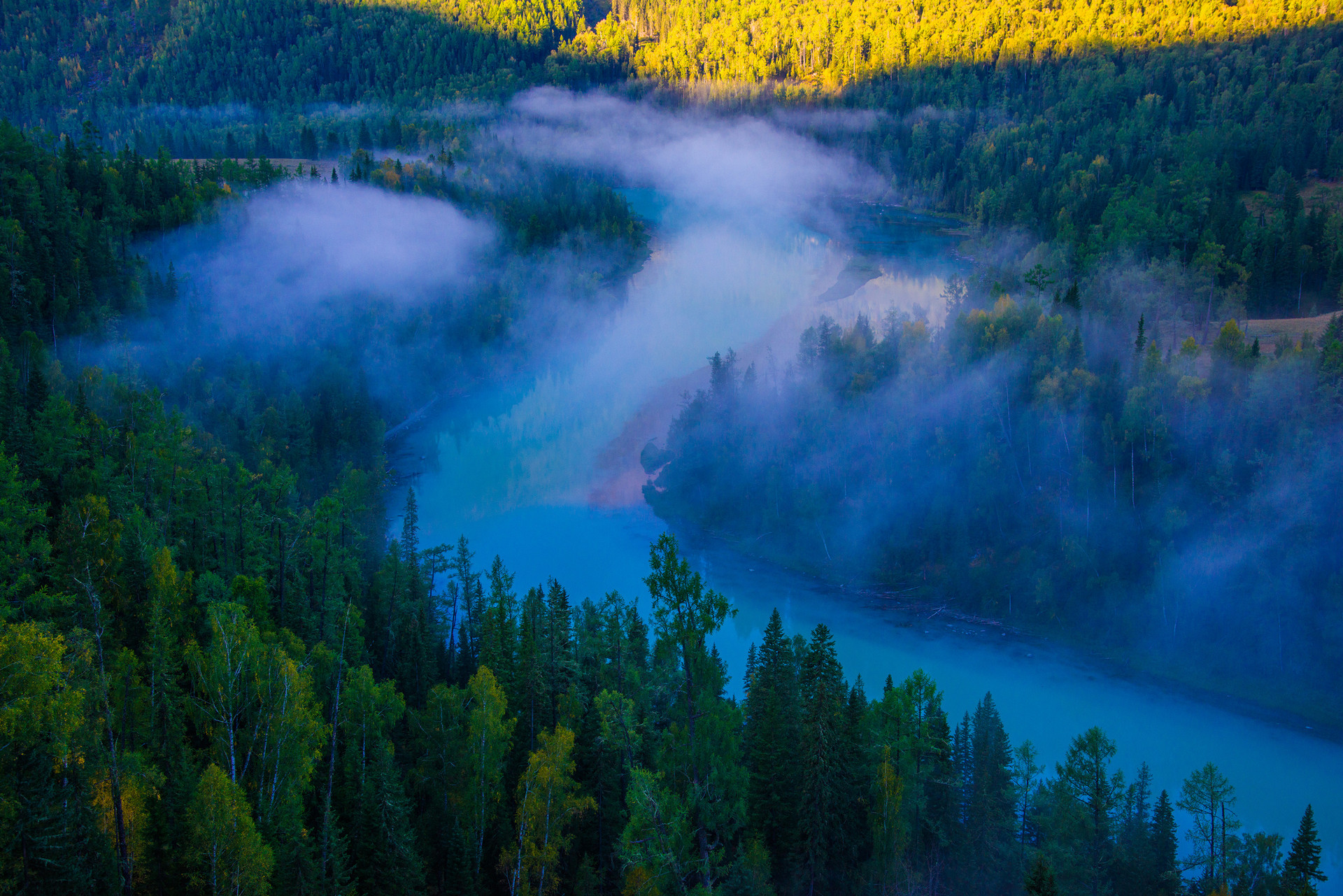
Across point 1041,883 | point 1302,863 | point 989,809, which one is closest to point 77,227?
point 989,809

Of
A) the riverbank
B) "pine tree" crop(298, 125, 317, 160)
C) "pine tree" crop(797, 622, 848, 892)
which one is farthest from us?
"pine tree" crop(298, 125, 317, 160)

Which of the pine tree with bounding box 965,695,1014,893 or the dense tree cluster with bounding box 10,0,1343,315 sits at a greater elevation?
the dense tree cluster with bounding box 10,0,1343,315

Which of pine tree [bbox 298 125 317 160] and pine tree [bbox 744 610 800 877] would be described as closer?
pine tree [bbox 744 610 800 877]

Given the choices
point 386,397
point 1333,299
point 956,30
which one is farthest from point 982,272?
point 956,30

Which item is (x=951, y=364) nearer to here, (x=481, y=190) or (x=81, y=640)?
(x=81, y=640)

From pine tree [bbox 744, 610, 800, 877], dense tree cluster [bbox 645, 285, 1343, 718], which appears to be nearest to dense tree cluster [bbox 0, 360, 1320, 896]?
pine tree [bbox 744, 610, 800, 877]

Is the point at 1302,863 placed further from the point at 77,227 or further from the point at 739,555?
the point at 77,227

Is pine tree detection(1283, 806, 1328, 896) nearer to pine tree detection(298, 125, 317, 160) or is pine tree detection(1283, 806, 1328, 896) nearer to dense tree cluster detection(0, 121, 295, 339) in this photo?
dense tree cluster detection(0, 121, 295, 339)
